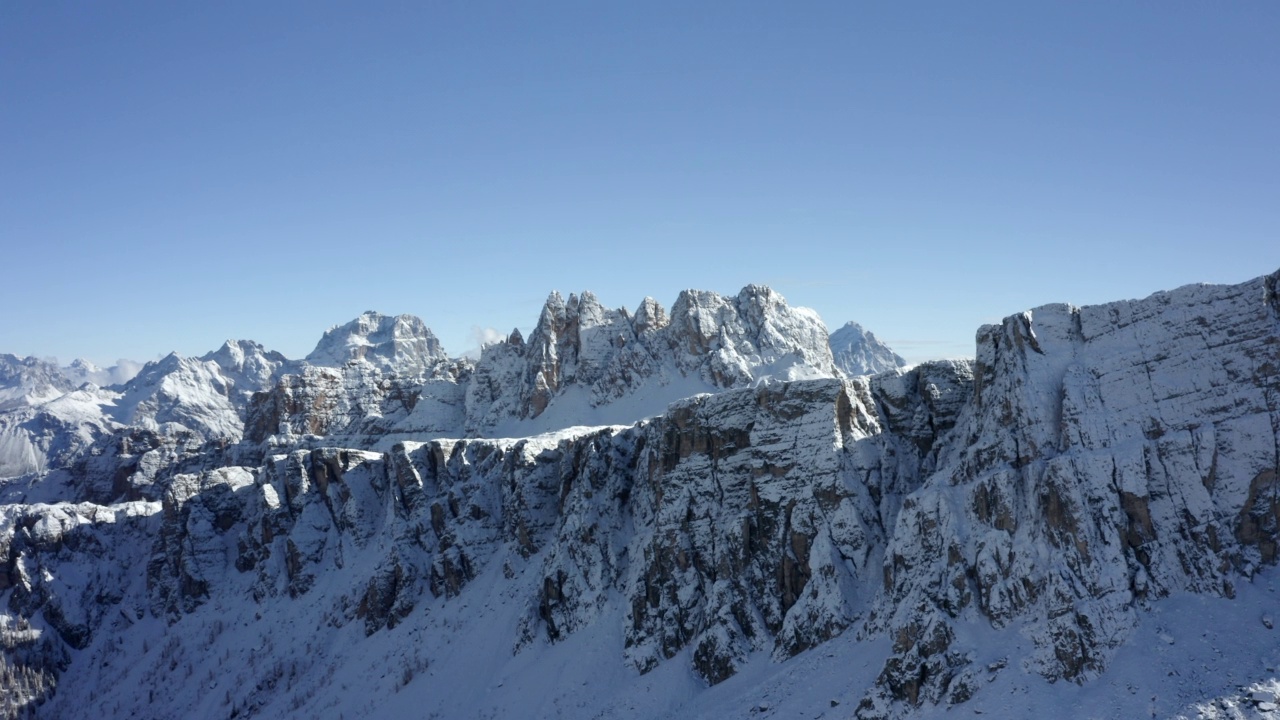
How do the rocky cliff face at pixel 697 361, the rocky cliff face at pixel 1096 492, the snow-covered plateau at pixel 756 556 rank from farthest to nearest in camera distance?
the rocky cliff face at pixel 697 361, the snow-covered plateau at pixel 756 556, the rocky cliff face at pixel 1096 492

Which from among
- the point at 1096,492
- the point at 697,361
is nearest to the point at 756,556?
the point at 1096,492

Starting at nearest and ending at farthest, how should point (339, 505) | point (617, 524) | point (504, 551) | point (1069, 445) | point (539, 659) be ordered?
point (1069, 445) < point (539, 659) < point (617, 524) < point (504, 551) < point (339, 505)

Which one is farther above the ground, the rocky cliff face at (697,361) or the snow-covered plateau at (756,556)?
the rocky cliff face at (697,361)

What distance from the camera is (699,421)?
117562 millimetres

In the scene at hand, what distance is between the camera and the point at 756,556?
10569 cm

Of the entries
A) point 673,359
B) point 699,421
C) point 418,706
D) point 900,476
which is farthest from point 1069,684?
point 673,359

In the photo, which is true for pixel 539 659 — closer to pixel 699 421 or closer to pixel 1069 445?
pixel 699 421

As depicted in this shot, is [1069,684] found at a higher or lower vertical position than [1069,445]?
lower

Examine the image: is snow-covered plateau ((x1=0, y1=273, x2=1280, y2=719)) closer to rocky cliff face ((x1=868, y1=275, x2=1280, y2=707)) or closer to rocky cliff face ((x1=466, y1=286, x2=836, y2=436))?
rocky cliff face ((x1=868, y1=275, x2=1280, y2=707))

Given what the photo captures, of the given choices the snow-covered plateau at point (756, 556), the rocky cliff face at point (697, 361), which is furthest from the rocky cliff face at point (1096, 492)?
the rocky cliff face at point (697, 361)

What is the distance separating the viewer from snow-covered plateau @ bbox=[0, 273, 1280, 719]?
7638 cm

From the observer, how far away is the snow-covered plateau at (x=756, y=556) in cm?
7638

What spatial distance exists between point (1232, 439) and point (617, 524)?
7574 cm

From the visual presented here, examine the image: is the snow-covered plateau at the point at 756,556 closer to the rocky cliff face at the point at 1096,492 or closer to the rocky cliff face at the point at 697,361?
the rocky cliff face at the point at 1096,492
